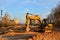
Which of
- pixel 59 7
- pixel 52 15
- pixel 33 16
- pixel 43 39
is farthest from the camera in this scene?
pixel 52 15

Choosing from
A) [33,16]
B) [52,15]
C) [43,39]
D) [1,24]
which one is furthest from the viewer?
[52,15]

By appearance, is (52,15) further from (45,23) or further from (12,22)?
(45,23)

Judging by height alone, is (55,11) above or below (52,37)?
above

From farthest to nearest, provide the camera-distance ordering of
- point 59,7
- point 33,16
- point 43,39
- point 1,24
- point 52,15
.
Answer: point 52,15, point 59,7, point 1,24, point 33,16, point 43,39

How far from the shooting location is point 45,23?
28891 millimetres

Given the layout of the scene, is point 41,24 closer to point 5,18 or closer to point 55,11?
point 55,11

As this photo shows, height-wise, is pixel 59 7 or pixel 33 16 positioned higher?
pixel 59 7

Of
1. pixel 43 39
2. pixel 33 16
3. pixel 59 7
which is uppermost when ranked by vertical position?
pixel 59 7

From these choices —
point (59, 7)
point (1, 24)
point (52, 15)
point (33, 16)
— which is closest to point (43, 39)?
point (33, 16)

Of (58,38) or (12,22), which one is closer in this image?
(58,38)

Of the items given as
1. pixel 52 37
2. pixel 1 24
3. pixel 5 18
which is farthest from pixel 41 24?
pixel 5 18

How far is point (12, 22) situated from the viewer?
6106 cm

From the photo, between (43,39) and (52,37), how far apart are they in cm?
116

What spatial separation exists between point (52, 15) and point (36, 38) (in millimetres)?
45371
